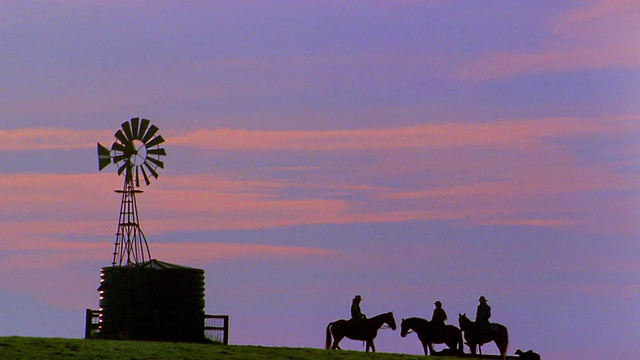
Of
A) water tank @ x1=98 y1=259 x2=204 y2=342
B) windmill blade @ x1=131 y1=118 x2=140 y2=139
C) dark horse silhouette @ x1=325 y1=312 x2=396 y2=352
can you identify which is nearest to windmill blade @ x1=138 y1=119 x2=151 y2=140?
windmill blade @ x1=131 y1=118 x2=140 y2=139

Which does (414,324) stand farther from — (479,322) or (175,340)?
(175,340)

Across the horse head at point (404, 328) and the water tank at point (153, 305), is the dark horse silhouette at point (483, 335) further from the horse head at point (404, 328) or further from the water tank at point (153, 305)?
the water tank at point (153, 305)

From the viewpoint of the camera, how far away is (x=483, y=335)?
4922cm

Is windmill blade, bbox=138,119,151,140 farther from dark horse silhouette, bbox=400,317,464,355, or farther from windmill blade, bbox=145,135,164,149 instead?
dark horse silhouette, bbox=400,317,464,355

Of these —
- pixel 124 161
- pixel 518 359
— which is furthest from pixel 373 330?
pixel 124 161

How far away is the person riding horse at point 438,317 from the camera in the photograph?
163ft

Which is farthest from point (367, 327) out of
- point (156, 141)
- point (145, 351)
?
point (156, 141)

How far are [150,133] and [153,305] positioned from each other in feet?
26.0

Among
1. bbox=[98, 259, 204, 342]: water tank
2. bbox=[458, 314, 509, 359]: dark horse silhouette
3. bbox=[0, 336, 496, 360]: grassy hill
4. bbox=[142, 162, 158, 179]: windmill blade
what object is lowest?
bbox=[0, 336, 496, 360]: grassy hill

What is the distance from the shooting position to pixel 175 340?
5288cm

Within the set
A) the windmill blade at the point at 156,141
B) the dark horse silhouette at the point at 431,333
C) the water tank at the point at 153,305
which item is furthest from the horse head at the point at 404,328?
the windmill blade at the point at 156,141

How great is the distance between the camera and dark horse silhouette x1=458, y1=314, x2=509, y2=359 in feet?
162

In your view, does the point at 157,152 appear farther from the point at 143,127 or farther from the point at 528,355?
the point at 528,355

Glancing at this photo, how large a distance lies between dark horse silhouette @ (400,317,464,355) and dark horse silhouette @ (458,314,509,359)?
35cm
